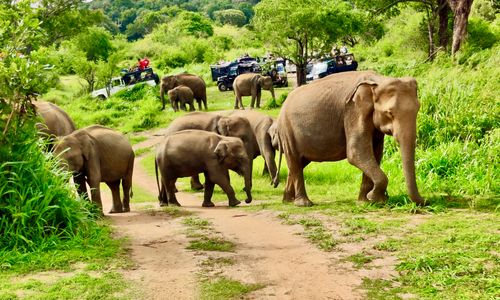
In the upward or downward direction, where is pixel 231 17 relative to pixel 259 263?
upward

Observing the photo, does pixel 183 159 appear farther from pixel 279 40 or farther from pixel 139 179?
pixel 279 40

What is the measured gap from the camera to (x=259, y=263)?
599cm

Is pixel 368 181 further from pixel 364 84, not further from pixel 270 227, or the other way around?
pixel 270 227

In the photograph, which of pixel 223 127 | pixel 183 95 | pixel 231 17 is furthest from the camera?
pixel 231 17

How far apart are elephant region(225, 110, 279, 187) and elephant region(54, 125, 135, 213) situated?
3.47m

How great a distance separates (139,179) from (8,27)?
1061cm

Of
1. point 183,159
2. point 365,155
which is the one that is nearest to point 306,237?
point 365,155

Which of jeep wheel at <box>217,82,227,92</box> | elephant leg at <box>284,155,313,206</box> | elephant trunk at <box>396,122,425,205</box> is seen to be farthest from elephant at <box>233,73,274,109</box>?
elephant trunk at <box>396,122,425,205</box>

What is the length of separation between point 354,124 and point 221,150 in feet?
11.4

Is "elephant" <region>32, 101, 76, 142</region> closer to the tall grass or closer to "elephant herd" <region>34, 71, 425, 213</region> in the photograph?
"elephant herd" <region>34, 71, 425, 213</region>

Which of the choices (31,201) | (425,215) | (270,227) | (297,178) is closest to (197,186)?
(297,178)

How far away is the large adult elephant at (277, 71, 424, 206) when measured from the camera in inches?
319

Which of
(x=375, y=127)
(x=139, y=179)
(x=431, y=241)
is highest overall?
(x=375, y=127)

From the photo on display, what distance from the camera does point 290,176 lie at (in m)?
10.8
